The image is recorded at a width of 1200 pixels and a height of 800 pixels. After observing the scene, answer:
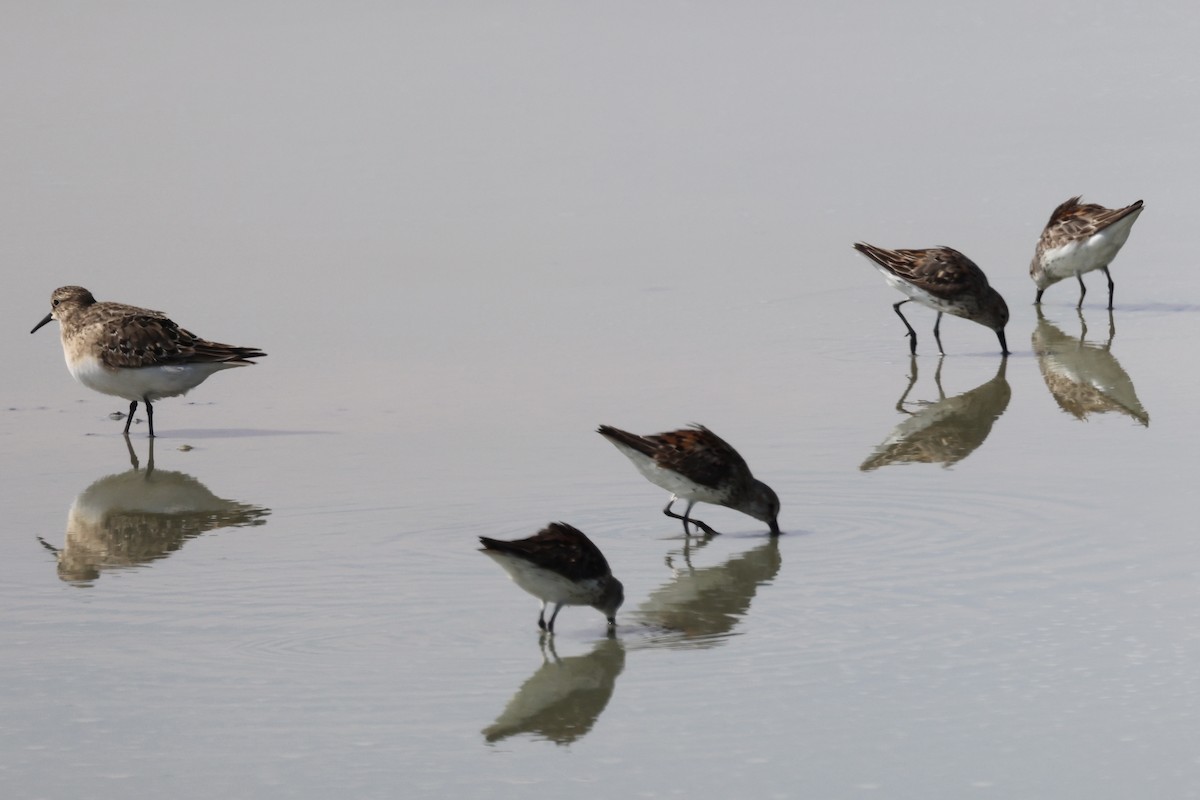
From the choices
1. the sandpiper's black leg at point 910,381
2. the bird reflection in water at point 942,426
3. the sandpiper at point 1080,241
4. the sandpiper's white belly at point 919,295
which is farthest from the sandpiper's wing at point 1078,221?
the bird reflection in water at point 942,426

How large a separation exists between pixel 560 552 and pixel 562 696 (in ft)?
2.87

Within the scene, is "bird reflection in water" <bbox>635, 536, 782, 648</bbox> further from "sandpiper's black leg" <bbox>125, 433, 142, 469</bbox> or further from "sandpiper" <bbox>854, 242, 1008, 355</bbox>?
"sandpiper" <bbox>854, 242, 1008, 355</bbox>

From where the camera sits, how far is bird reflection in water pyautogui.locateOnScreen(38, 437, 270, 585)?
36.3ft

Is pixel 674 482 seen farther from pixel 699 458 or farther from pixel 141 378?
pixel 141 378

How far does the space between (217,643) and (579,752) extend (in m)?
2.34

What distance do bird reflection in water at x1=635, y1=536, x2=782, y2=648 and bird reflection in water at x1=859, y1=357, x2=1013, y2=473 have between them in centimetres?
201

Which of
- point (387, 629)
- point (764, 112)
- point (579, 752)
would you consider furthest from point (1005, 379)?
point (764, 112)

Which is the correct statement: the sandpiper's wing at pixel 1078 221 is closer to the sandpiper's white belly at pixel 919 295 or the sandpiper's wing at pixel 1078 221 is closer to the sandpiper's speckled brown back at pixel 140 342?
the sandpiper's white belly at pixel 919 295

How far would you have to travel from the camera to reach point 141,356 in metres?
14.6

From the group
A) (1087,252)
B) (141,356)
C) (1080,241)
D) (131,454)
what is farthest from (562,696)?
(1087,252)

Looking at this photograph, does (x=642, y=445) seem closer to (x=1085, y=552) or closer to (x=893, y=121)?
(x=1085, y=552)

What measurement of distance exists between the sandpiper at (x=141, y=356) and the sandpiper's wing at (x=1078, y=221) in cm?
819

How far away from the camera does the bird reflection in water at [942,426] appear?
515 inches

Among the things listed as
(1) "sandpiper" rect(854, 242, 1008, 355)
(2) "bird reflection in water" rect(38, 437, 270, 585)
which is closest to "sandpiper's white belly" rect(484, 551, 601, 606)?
(2) "bird reflection in water" rect(38, 437, 270, 585)
